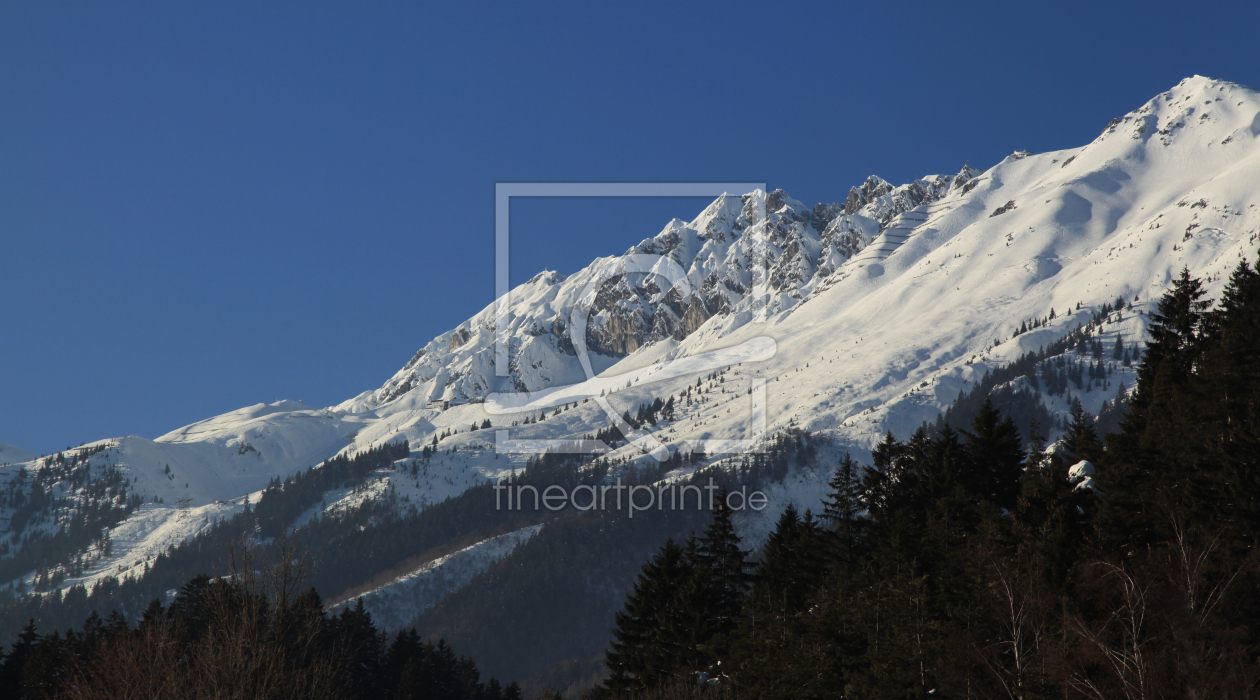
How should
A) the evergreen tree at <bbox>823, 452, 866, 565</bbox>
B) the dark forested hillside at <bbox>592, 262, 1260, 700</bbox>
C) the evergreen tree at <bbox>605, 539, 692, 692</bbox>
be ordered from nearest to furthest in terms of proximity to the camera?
the dark forested hillside at <bbox>592, 262, 1260, 700</bbox>
the evergreen tree at <bbox>823, 452, 866, 565</bbox>
the evergreen tree at <bbox>605, 539, 692, 692</bbox>

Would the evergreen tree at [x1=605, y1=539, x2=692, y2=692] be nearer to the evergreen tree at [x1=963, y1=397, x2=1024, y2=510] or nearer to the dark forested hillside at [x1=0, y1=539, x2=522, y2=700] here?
the dark forested hillside at [x1=0, y1=539, x2=522, y2=700]

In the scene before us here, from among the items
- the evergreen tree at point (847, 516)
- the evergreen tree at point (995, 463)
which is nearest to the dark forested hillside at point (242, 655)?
the evergreen tree at point (847, 516)

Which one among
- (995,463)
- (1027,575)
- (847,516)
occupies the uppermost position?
(995,463)

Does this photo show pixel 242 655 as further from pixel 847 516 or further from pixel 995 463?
pixel 995 463

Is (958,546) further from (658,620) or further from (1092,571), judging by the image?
(658,620)

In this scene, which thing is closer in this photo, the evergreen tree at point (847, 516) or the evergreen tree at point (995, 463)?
the evergreen tree at point (847, 516)

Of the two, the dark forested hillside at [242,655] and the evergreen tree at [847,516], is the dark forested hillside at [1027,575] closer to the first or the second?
the evergreen tree at [847,516]

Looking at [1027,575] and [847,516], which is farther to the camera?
[847,516]

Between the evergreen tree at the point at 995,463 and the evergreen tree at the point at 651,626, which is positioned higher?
the evergreen tree at the point at 995,463

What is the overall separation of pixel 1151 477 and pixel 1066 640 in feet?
48.1

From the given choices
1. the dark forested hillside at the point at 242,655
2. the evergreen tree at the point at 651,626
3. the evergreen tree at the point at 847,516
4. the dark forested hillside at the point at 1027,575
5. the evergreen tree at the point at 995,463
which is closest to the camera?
the dark forested hillside at the point at 1027,575

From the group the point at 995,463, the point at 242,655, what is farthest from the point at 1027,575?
the point at 242,655

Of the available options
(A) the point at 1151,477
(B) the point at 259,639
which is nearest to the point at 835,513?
(A) the point at 1151,477

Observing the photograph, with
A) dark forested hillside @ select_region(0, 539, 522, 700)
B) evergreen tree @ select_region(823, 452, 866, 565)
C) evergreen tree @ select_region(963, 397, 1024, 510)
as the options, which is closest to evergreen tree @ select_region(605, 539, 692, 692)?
evergreen tree @ select_region(823, 452, 866, 565)
